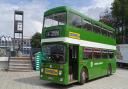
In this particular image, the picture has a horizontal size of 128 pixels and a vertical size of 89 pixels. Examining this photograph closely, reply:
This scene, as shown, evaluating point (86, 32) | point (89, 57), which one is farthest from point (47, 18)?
point (89, 57)

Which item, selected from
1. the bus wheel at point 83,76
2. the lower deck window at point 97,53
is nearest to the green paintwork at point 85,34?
the lower deck window at point 97,53

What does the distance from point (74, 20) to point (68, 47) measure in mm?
1730

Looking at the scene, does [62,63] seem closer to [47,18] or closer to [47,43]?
[47,43]

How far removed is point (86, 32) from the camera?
17.2 metres

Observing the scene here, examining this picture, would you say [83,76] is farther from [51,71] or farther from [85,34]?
[85,34]

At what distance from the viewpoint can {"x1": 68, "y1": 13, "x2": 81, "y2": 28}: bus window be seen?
49.9 ft

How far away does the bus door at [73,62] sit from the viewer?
51.2 ft

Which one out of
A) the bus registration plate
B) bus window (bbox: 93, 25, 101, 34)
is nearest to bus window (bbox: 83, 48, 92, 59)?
bus window (bbox: 93, 25, 101, 34)

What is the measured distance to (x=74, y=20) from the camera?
15.6 meters

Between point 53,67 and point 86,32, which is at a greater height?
point 86,32

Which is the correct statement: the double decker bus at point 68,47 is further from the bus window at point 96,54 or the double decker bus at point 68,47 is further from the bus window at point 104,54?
the bus window at point 104,54

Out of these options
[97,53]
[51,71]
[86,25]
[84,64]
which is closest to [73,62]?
[84,64]

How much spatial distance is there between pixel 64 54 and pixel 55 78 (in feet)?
4.70

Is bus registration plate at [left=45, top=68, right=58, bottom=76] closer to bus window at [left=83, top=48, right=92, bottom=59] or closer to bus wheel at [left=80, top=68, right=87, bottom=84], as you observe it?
bus wheel at [left=80, top=68, right=87, bottom=84]
